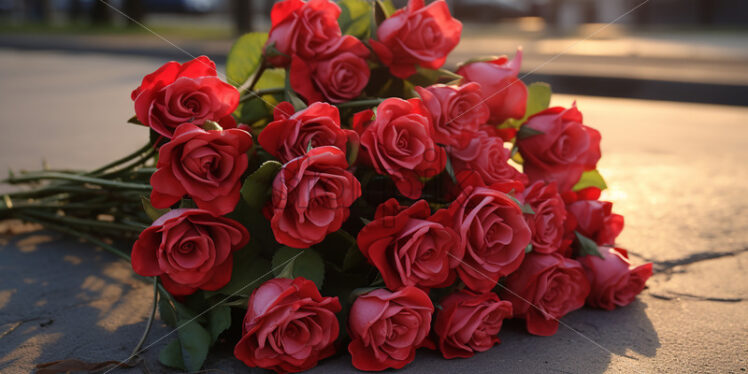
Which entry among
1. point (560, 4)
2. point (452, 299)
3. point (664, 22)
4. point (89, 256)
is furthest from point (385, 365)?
point (664, 22)

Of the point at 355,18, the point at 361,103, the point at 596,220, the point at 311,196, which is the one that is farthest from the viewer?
the point at 355,18

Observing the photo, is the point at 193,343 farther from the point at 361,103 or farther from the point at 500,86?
the point at 500,86

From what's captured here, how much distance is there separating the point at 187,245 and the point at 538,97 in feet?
2.94

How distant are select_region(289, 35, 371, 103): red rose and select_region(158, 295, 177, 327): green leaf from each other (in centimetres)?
52

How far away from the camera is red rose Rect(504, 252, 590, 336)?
4.45ft

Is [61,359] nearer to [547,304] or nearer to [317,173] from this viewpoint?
[317,173]

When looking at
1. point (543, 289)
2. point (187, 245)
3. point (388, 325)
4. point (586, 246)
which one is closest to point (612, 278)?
point (586, 246)

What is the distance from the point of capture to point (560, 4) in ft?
70.4

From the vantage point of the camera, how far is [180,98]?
1262 millimetres

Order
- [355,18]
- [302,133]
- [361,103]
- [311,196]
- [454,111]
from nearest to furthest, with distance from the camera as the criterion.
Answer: [311,196] → [302,133] → [454,111] → [361,103] → [355,18]

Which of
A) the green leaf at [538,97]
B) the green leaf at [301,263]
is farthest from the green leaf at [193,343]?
the green leaf at [538,97]

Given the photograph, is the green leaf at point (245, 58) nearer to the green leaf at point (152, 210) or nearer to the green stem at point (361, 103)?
the green stem at point (361, 103)

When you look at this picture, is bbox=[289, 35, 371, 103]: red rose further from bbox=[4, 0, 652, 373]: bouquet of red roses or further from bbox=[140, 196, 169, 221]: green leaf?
bbox=[140, 196, 169, 221]: green leaf

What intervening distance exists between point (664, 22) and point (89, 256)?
75.9 ft
